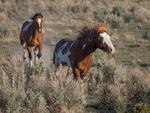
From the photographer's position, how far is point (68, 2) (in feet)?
123

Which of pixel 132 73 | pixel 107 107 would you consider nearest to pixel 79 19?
pixel 132 73

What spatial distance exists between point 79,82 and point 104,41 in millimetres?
1394

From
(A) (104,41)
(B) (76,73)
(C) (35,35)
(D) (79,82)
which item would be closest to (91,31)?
(A) (104,41)

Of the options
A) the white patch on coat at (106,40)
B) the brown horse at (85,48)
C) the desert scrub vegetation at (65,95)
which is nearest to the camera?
the desert scrub vegetation at (65,95)

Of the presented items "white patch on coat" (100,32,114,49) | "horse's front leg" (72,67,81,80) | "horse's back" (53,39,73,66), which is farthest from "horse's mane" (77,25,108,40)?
"horse's front leg" (72,67,81,80)

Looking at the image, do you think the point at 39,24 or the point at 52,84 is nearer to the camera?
the point at 52,84

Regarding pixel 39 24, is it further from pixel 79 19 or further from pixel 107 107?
pixel 79 19

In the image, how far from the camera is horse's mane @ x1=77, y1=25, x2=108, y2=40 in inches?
496

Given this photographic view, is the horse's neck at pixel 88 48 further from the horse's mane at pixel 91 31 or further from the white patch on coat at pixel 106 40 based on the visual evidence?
the white patch on coat at pixel 106 40

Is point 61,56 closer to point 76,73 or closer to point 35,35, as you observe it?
point 76,73

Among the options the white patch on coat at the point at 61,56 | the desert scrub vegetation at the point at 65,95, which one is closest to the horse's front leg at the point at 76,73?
the desert scrub vegetation at the point at 65,95

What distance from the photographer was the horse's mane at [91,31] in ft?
41.3

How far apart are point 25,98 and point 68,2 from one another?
27648mm

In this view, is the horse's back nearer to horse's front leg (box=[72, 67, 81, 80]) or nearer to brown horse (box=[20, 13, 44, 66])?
horse's front leg (box=[72, 67, 81, 80])
